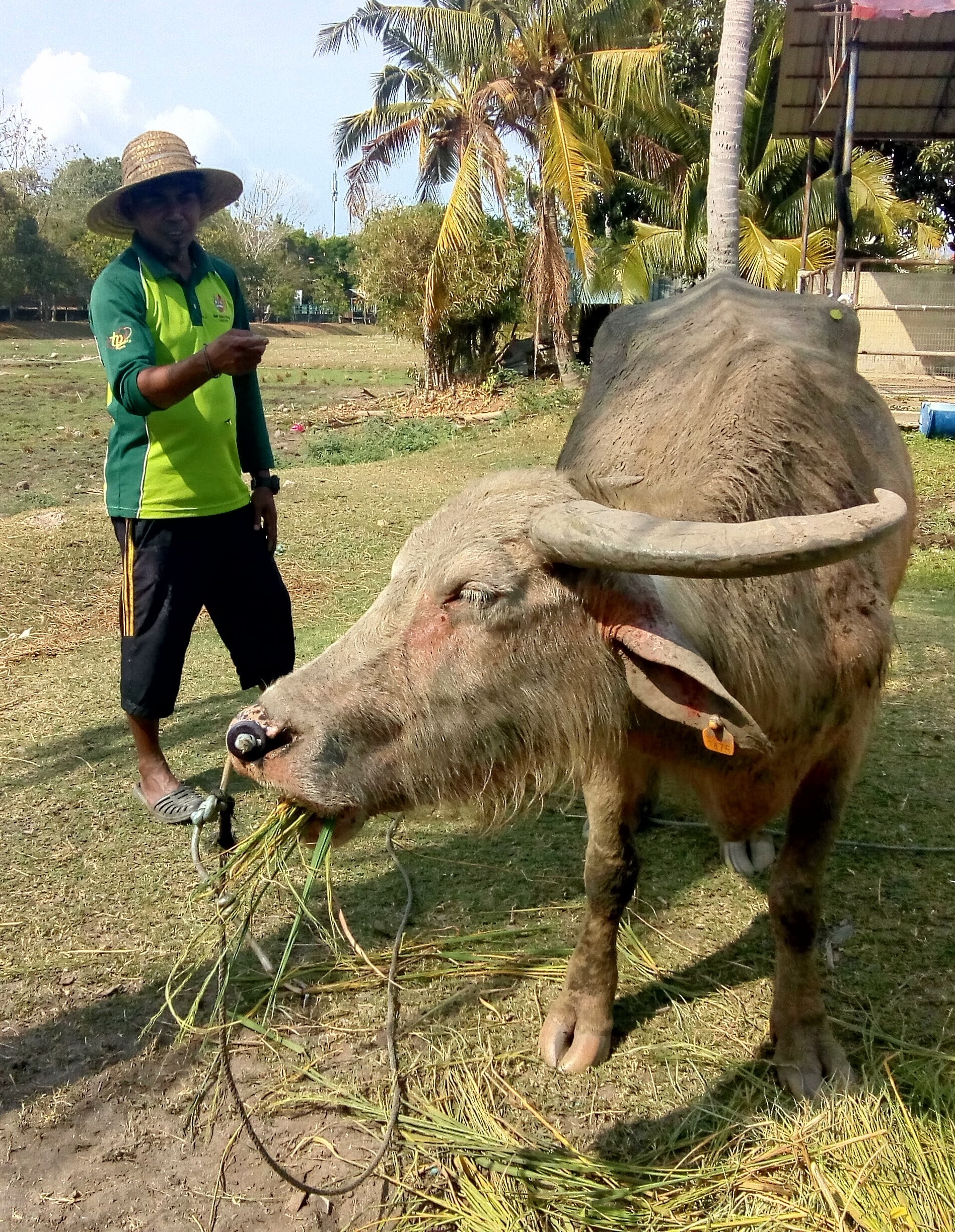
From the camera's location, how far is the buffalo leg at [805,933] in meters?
2.46

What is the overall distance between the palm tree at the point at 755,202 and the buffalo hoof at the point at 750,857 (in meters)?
14.0

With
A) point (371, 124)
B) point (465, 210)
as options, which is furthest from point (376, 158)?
point (465, 210)

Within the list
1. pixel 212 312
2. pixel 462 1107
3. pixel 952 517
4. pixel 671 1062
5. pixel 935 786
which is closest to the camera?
pixel 462 1107

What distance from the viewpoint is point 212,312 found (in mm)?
3361

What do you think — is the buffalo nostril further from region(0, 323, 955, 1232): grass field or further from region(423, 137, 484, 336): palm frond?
region(423, 137, 484, 336): palm frond

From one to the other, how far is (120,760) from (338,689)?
8.36 feet

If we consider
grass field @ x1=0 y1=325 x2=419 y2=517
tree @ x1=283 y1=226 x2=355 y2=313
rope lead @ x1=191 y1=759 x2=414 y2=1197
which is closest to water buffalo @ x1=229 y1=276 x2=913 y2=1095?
rope lead @ x1=191 y1=759 x2=414 y2=1197

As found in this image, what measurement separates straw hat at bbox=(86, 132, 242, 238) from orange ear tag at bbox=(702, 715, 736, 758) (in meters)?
→ 2.52

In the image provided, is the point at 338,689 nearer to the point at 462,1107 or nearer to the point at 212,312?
the point at 462,1107

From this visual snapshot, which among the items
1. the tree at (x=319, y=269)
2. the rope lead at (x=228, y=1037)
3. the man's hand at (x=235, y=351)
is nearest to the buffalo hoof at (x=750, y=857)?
the rope lead at (x=228, y=1037)

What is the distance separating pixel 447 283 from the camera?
17.5m

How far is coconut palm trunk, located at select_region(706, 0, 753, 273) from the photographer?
330 inches

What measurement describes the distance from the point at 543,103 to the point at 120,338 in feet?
51.4

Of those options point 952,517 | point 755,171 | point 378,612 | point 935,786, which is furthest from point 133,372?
point 755,171
